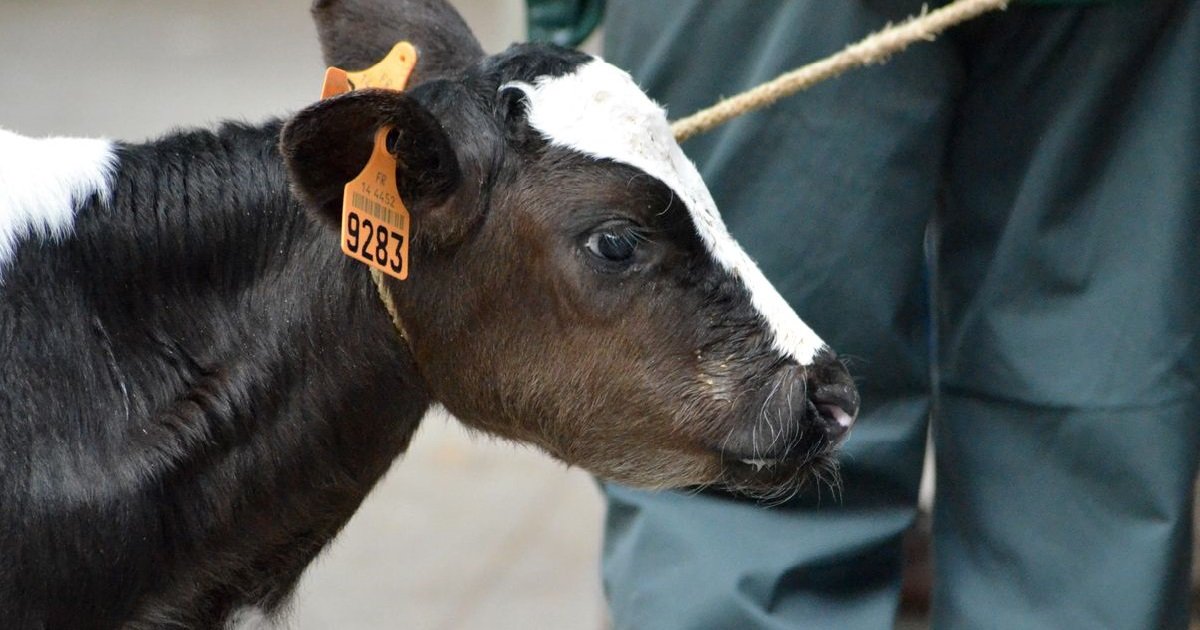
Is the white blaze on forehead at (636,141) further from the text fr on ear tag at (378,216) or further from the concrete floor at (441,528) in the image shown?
the concrete floor at (441,528)

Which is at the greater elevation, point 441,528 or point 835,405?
point 835,405

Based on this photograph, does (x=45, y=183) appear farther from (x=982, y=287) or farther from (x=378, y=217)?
(x=982, y=287)

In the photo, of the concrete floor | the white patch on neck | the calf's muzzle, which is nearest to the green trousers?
the calf's muzzle

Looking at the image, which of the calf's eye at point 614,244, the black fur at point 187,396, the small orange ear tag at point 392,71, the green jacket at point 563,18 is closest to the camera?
the black fur at point 187,396

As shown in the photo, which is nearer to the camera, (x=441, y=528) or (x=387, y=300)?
(x=387, y=300)

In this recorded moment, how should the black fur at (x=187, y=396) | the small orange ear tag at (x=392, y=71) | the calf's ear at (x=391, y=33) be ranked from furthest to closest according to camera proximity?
the calf's ear at (x=391, y=33) → the small orange ear tag at (x=392, y=71) → the black fur at (x=187, y=396)

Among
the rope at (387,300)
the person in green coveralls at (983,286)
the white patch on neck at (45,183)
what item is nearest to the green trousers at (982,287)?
the person in green coveralls at (983,286)

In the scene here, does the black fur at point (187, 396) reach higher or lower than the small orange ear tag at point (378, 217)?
lower

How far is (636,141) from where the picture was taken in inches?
72.6

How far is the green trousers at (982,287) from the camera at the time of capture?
2.18 meters

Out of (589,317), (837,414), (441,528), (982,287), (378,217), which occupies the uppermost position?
(378,217)

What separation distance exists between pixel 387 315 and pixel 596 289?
257mm

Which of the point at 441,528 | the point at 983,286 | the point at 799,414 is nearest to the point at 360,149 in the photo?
the point at 799,414

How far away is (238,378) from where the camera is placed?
5.92ft
